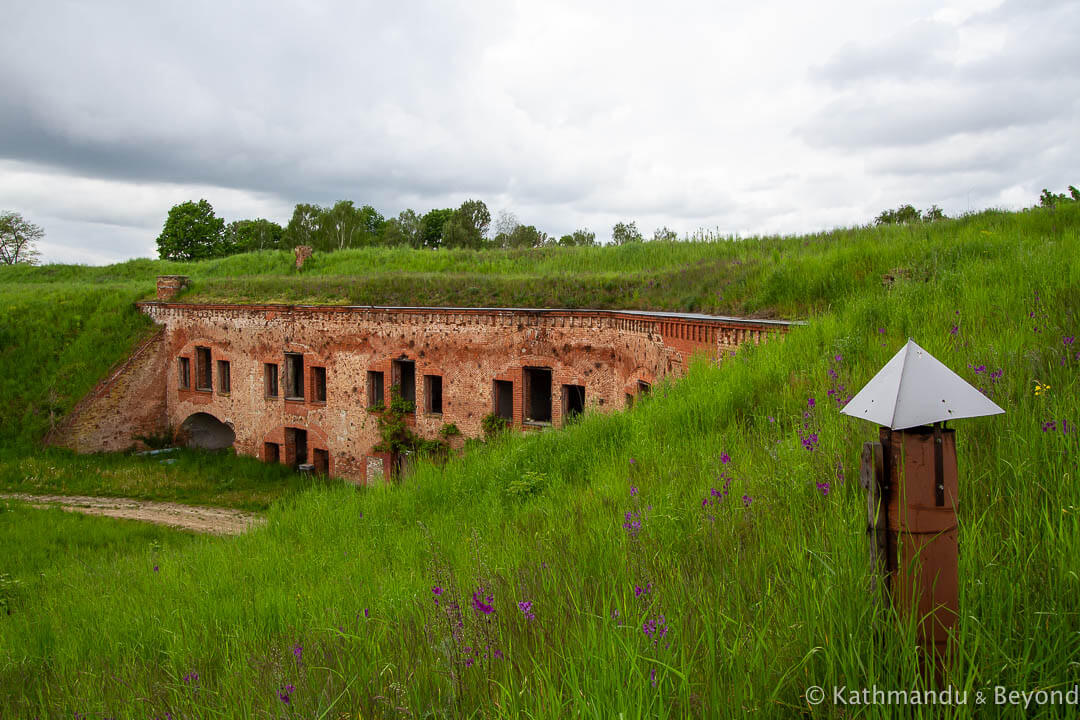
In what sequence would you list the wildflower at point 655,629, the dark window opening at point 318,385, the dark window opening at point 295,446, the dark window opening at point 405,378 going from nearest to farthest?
the wildflower at point 655,629 → the dark window opening at point 405,378 → the dark window opening at point 318,385 → the dark window opening at point 295,446

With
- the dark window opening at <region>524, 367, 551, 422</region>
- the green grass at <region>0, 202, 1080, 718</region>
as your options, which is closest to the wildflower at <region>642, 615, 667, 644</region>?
the green grass at <region>0, 202, 1080, 718</region>

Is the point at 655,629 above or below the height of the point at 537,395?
above

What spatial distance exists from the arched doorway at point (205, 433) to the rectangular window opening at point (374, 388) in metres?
7.97

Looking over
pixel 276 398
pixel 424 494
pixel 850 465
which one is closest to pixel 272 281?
pixel 276 398

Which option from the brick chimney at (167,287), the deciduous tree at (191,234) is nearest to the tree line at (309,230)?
the deciduous tree at (191,234)

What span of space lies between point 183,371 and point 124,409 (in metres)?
2.27

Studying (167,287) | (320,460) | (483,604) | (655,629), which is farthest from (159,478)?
(655,629)

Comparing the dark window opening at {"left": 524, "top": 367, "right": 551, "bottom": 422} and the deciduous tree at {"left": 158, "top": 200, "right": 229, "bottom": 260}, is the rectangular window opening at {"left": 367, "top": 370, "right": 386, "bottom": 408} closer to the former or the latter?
the dark window opening at {"left": 524, "top": 367, "right": 551, "bottom": 422}

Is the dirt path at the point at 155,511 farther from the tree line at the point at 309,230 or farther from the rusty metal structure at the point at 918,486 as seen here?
the tree line at the point at 309,230

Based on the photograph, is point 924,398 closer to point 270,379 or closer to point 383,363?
point 383,363

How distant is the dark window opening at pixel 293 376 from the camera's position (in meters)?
20.2

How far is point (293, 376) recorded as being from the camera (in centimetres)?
2036

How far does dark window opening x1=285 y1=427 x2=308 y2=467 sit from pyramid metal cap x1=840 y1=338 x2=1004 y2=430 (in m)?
20.5

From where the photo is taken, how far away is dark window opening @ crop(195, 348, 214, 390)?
74.5ft
